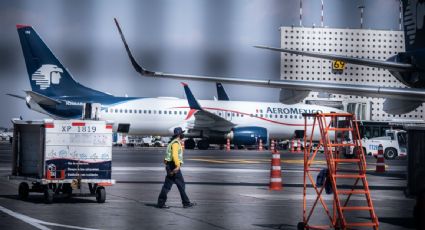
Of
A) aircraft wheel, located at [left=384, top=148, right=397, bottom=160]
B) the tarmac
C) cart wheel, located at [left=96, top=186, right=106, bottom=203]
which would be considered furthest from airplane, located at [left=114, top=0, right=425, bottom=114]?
aircraft wheel, located at [left=384, top=148, right=397, bottom=160]

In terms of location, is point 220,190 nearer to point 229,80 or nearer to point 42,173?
point 229,80

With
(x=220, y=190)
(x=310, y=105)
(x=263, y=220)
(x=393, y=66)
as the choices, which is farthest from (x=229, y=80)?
(x=310, y=105)

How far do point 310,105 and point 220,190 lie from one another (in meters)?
44.5

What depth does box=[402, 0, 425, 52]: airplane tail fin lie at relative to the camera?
20.0m

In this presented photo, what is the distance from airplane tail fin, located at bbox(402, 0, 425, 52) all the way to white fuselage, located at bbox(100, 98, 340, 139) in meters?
38.4

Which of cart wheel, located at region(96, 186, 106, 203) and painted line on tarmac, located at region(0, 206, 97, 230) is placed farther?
cart wheel, located at region(96, 186, 106, 203)

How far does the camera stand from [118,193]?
726 inches

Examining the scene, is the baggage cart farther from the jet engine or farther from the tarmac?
the jet engine

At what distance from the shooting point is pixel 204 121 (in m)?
61.4

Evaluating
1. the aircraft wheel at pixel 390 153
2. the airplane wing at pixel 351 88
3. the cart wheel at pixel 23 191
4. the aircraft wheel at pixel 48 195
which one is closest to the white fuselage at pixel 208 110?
the aircraft wheel at pixel 390 153

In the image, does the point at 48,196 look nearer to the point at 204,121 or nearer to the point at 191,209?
the point at 191,209

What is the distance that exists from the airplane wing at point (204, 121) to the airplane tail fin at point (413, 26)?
129 feet

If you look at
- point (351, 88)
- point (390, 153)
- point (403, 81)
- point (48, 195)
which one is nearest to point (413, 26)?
point (403, 81)

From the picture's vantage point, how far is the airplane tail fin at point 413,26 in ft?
65.8
